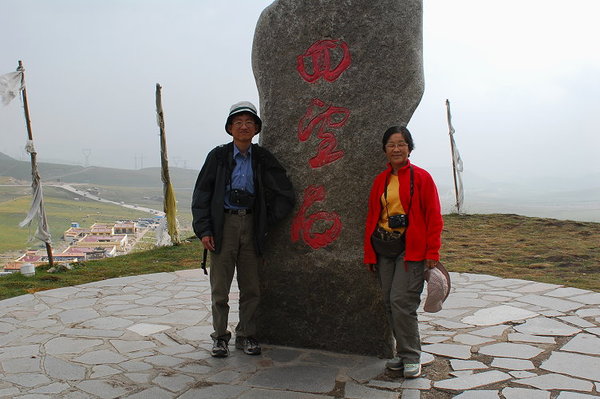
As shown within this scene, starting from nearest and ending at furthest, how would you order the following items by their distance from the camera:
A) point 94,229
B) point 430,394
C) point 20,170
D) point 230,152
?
point 430,394 → point 230,152 → point 94,229 → point 20,170

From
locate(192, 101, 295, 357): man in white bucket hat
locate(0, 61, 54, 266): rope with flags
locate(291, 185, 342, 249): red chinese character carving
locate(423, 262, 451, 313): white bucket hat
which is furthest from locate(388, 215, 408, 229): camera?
locate(0, 61, 54, 266): rope with flags

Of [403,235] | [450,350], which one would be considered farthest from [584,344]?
[403,235]

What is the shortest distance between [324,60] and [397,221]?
4.51 ft

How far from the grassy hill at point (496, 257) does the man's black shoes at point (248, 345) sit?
11.9 ft

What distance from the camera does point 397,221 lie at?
3.43 meters

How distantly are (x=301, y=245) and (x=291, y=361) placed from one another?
2.84 feet

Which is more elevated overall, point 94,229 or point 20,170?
point 20,170

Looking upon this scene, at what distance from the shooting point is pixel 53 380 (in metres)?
3.62

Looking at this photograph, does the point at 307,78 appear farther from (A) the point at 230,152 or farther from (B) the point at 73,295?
(B) the point at 73,295

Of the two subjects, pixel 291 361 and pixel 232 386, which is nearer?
pixel 232 386

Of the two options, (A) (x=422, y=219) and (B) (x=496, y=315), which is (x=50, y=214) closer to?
(B) (x=496, y=315)

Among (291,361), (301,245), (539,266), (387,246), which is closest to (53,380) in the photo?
(291,361)

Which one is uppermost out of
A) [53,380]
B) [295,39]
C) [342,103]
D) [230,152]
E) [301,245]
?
[295,39]

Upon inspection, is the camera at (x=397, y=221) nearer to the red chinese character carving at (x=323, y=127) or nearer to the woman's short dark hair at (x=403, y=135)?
the woman's short dark hair at (x=403, y=135)
